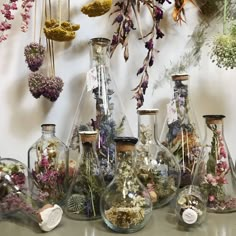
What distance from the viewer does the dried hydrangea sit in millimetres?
1022

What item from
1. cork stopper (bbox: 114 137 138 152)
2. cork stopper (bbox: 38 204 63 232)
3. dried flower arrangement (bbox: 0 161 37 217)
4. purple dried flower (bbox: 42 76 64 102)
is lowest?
cork stopper (bbox: 38 204 63 232)

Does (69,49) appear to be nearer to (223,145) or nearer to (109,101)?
(109,101)

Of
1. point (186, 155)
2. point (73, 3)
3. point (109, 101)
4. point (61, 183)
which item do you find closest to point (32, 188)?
point (61, 183)

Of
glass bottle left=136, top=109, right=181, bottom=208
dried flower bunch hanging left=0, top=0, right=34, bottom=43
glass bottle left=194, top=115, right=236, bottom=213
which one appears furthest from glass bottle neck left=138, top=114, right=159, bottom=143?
dried flower bunch hanging left=0, top=0, right=34, bottom=43

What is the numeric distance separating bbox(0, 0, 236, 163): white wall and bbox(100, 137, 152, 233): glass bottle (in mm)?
342

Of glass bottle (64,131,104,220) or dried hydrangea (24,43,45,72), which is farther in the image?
dried hydrangea (24,43,45,72)

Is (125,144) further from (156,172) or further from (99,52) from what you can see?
(99,52)

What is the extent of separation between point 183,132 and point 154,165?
0.14m

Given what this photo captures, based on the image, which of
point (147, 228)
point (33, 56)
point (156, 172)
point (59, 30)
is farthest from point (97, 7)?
point (147, 228)

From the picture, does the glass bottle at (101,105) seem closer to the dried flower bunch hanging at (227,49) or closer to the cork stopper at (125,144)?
the cork stopper at (125,144)

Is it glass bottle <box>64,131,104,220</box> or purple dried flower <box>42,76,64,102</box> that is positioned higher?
purple dried flower <box>42,76,64,102</box>

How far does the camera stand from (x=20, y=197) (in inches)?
34.9

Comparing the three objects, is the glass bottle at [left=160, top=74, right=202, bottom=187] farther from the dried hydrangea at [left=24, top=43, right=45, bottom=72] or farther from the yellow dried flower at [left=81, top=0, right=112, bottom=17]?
the dried hydrangea at [left=24, top=43, right=45, bottom=72]

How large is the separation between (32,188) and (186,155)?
1.27 ft
